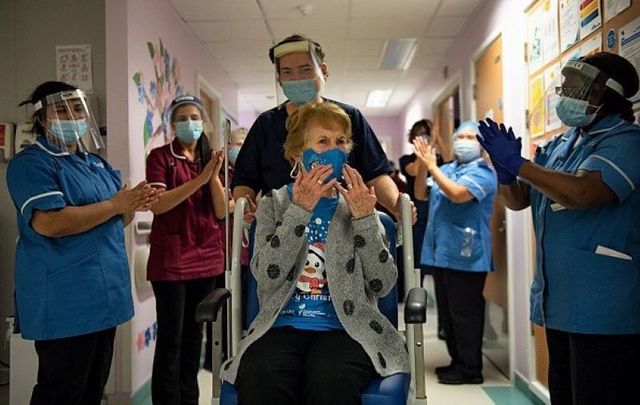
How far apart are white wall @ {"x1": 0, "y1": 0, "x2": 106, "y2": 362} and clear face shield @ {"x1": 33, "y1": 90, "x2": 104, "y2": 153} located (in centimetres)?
130

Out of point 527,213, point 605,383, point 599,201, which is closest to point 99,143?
point 599,201

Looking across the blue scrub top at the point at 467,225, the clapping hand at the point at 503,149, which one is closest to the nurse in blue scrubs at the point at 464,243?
the blue scrub top at the point at 467,225

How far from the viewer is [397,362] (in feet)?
4.96

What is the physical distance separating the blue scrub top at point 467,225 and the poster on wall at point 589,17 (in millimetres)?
998

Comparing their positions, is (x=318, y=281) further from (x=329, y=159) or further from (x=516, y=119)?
(x=516, y=119)

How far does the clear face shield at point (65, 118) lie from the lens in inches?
73.4

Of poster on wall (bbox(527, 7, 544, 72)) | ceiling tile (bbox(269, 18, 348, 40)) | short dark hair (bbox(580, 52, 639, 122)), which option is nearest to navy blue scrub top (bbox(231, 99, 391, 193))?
short dark hair (bbox(580, 52, 639, 122))

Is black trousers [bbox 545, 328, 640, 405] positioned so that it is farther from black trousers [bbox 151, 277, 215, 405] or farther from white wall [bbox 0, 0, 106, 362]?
white wall [bbox 0, 0, 106, 362]

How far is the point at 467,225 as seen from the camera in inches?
125

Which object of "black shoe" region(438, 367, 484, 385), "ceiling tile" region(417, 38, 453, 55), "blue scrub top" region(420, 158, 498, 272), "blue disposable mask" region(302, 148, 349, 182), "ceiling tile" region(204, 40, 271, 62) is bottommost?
"black shoe" region(438, 367, 484, 385)

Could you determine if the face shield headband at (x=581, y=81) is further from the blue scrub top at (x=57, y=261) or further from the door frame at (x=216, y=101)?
the door frame at (x=216, y=101)

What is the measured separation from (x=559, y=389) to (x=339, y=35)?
360cm

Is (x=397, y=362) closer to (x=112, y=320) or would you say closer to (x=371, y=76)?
(x=112, y=320)

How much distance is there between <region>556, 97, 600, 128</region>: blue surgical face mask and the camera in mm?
1718
